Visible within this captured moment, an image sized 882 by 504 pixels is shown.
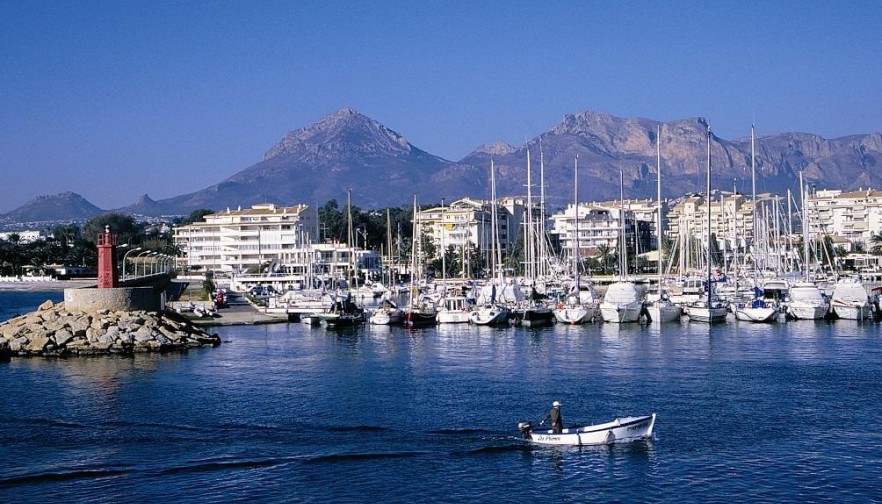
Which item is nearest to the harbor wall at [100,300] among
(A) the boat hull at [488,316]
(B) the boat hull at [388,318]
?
(B) the boat hull at [388,318]

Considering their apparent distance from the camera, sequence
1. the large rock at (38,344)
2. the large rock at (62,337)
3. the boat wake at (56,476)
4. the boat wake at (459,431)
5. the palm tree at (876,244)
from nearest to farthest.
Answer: the boat wake at (56,476) < the boat wake at (459,431) < the large rock at (38,344) < the large rock at (62,337) < the palm tree at (876,244)

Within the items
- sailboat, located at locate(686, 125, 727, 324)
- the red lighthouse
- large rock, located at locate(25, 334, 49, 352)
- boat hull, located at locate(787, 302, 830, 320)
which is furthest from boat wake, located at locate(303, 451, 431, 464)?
boat hull, located at locate(787, 302, 830, 320)

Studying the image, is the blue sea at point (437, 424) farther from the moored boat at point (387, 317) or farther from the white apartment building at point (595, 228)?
the white apartment building at point (595, 228)

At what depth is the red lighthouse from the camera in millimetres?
57969

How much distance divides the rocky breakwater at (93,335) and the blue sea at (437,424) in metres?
2.55

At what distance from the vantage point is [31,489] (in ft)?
84.0

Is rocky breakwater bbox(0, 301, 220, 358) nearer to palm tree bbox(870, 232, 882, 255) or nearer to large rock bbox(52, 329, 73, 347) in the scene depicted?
large rock bbox(52, 329, 73, 347)

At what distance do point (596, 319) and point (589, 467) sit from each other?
42.3 metres

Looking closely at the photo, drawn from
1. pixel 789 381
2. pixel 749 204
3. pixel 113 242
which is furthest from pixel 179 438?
pixel 749 204

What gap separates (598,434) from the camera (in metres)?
29.3

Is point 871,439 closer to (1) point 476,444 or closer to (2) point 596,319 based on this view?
(1) point 476,444

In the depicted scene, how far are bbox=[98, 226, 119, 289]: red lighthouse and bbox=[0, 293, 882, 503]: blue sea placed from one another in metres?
10.0

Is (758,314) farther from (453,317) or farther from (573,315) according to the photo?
(453,317)

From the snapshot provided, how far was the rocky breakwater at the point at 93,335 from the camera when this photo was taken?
51188mm
